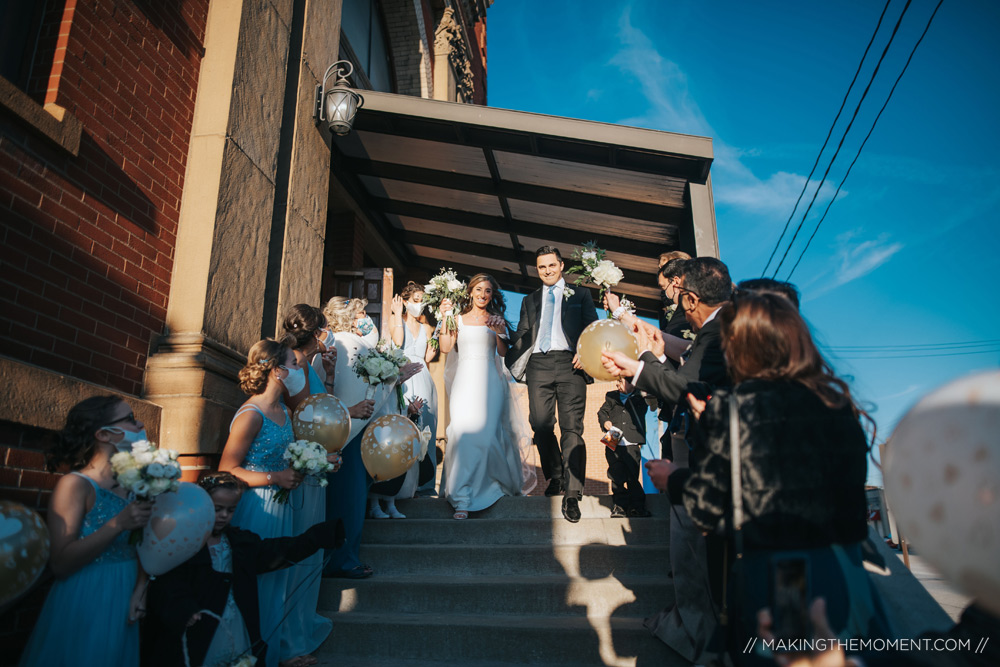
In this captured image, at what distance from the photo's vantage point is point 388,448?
13.8 feet

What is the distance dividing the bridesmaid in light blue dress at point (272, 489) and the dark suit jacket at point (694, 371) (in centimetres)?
207

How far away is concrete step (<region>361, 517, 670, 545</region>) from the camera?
471 centimetres

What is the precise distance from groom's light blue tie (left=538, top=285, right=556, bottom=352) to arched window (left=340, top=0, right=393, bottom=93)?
489cm

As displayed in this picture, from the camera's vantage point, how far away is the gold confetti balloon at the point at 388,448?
420 centimetres

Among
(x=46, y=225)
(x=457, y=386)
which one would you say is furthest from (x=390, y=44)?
(x=46, y=225)

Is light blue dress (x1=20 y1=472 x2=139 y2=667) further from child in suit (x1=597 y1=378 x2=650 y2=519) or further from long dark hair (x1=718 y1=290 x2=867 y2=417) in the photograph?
child in suit (x1=597 y1=378 x2=650 y2=519)

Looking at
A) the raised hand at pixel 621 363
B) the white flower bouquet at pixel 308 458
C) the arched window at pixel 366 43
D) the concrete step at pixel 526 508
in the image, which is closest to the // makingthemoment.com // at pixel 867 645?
the raised hand at pixel 621 363

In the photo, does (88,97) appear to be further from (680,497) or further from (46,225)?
(680,497)

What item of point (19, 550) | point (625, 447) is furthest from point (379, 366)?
point (19, 550)

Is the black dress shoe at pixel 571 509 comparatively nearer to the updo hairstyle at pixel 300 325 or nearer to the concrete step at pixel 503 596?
the concrete step at pixel 503 596

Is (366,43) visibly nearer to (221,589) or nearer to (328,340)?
(328,340)

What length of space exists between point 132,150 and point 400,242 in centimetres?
684

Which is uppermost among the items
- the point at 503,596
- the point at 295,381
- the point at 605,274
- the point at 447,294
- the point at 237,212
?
the point at 237,212

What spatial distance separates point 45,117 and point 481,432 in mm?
3871
